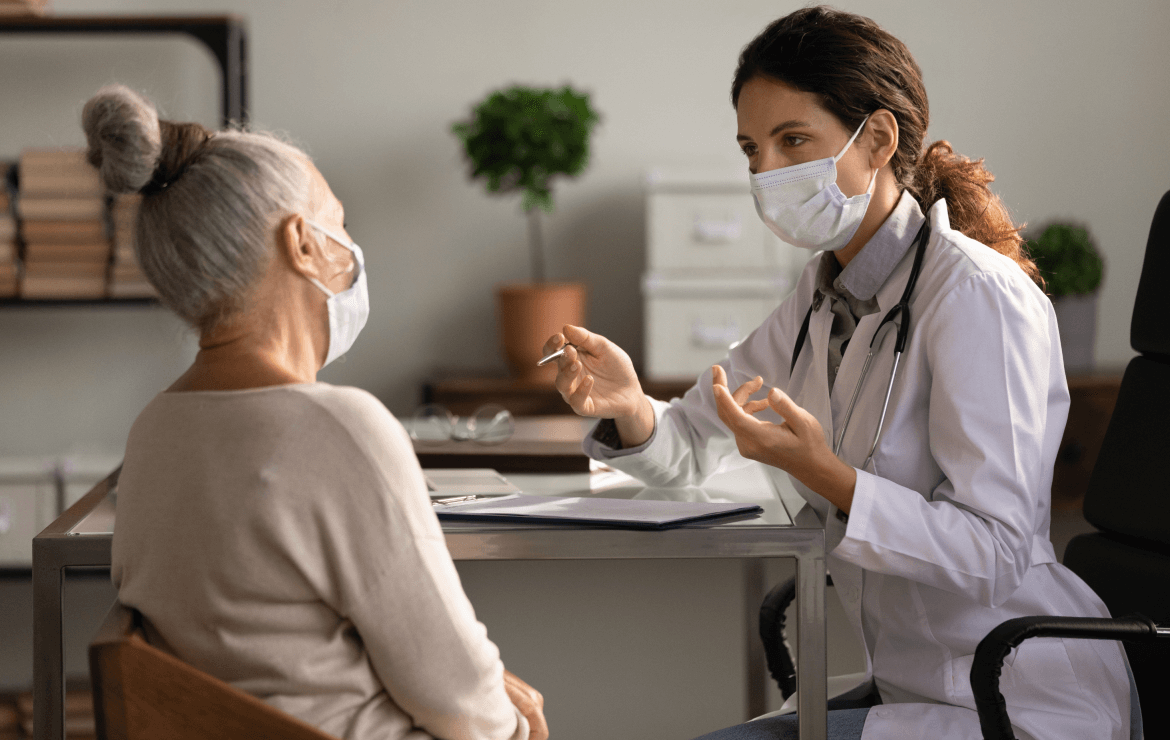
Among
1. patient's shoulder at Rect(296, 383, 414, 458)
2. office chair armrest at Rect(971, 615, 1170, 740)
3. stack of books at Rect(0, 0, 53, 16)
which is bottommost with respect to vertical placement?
office chair armrest at Rect(971, 615, 1170, 740)

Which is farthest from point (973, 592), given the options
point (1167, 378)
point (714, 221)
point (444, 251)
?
point (444, 251)

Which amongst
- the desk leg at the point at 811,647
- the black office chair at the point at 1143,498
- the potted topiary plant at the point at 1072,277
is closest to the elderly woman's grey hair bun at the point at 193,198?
the desk leg at the point at 811,647

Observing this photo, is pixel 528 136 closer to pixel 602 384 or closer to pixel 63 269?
pixel 63 269

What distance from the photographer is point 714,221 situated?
264 centimetres

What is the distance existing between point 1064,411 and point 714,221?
1551 mm

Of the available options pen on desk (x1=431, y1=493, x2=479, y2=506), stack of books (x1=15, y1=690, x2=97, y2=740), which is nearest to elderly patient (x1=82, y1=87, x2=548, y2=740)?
pen on desk (x1=431, y1=493, x2=479, y2=506)

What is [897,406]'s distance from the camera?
115 cm

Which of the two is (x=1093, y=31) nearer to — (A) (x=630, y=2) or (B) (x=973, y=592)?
(A) (x=630, y=2)

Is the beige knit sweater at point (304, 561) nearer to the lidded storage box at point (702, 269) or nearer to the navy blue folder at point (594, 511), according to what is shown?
the navy blue folder at point (594, 511)

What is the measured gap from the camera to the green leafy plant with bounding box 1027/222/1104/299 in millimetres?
2625

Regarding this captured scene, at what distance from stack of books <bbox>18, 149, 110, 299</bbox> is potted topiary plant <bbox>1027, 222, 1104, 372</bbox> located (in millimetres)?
2355

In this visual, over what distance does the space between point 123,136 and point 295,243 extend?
0.15m

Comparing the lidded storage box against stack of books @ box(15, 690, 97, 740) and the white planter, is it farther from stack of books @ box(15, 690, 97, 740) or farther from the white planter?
stack of books @ box(15, 690, 97, 740)

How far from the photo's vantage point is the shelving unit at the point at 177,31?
102 inches
